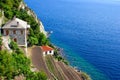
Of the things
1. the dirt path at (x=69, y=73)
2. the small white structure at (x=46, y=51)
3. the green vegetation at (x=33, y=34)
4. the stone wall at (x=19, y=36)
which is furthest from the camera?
the small white structure at (x=46, y=51)

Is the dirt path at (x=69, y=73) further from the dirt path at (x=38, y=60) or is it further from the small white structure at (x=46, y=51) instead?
the dirt path at (x=38, y=60)

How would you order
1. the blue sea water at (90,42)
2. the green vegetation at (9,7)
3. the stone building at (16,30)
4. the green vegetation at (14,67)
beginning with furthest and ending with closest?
the blue sea water at (90,42), the green vegetation at (9,7), the stone building at (16,30), the green vegetation at (14,67)

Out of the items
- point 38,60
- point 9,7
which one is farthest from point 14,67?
point 9,7

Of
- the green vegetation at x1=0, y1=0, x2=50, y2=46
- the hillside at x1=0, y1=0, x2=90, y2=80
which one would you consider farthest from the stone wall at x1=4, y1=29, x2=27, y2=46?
the green vegetation at x1=0, y1=0, x2=50, y2=46

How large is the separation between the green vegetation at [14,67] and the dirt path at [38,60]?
715 cm

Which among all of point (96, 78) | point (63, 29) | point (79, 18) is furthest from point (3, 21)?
point (79, 18)

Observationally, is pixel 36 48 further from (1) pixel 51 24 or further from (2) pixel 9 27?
(1) pixel 51 24

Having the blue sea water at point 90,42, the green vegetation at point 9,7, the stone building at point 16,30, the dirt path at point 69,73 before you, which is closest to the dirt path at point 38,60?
the stone building at point 16,30

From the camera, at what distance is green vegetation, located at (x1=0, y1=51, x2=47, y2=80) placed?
40.2 metres

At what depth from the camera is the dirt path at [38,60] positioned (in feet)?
181

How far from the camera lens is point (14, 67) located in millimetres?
42531

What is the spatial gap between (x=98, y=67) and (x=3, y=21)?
29.2 m

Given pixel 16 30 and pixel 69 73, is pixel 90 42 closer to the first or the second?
pixel 69 73

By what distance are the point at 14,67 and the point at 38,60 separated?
15.5m
